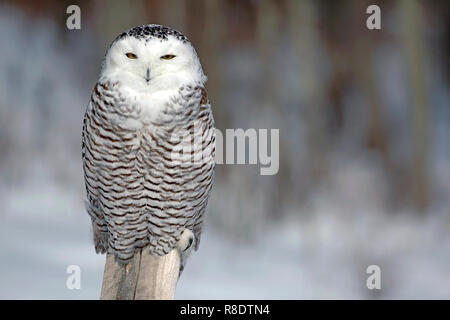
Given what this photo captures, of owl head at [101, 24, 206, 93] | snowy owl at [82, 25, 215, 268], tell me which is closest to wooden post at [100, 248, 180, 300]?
snowy owl at [82, 25, 215, 268]

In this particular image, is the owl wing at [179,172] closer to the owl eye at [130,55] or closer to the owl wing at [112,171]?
the owl wing at [112,171]

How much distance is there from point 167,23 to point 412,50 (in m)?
1.30

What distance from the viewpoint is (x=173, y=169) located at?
179 centimetres

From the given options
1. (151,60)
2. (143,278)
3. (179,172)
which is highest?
(151,60)

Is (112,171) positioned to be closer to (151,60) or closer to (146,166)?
(146,166)

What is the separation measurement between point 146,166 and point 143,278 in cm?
33

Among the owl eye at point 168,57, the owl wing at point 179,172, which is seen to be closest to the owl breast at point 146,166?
the owl wing at point 179,172

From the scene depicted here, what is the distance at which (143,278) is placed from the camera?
177 centimetres

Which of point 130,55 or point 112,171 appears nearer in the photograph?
point 130,55

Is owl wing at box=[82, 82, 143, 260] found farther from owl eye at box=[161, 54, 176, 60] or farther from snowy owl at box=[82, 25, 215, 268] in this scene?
owl eye at box=[161, 54, 176, 60]

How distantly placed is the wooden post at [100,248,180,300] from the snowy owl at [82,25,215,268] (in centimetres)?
3

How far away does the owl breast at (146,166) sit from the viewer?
1.71m

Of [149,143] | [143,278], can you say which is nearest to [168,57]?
[149,143]

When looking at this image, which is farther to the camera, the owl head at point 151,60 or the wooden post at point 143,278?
the wooden post at point 143,278
